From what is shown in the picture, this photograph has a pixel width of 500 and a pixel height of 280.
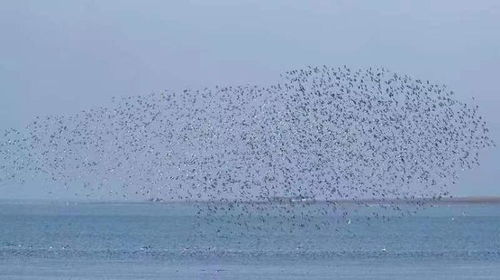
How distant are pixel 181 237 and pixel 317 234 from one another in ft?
24.3

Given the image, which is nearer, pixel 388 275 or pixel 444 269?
pixel 388 275

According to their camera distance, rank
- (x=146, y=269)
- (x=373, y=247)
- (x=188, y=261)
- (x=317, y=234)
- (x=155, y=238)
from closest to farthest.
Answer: (x=146, y=269), (x=188, y=261), (x=373, y=247), (x=155, y=238), (x=317, y=234)

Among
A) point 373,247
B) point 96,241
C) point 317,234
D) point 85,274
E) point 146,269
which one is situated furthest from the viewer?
point 317,234

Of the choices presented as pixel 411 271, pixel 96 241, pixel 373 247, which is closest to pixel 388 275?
pixel 411 271

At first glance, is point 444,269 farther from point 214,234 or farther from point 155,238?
point 214,234

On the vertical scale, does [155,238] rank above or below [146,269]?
below

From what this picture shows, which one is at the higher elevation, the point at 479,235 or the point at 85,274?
the point at 85,274

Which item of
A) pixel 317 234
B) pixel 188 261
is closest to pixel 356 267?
pixel 188 261

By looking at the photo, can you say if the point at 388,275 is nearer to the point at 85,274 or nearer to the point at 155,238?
the point at 85,274

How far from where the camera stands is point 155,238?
64.0 metres

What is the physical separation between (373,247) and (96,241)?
38.6ft

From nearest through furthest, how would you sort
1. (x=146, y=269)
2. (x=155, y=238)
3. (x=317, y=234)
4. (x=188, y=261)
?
(x=146, y=269) → (x=188, y=261) → (x=155, y=238) → (x=317, y=234)

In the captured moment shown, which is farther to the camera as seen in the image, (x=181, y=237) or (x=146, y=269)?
(x=181, y=237)

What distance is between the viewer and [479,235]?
236 ft
